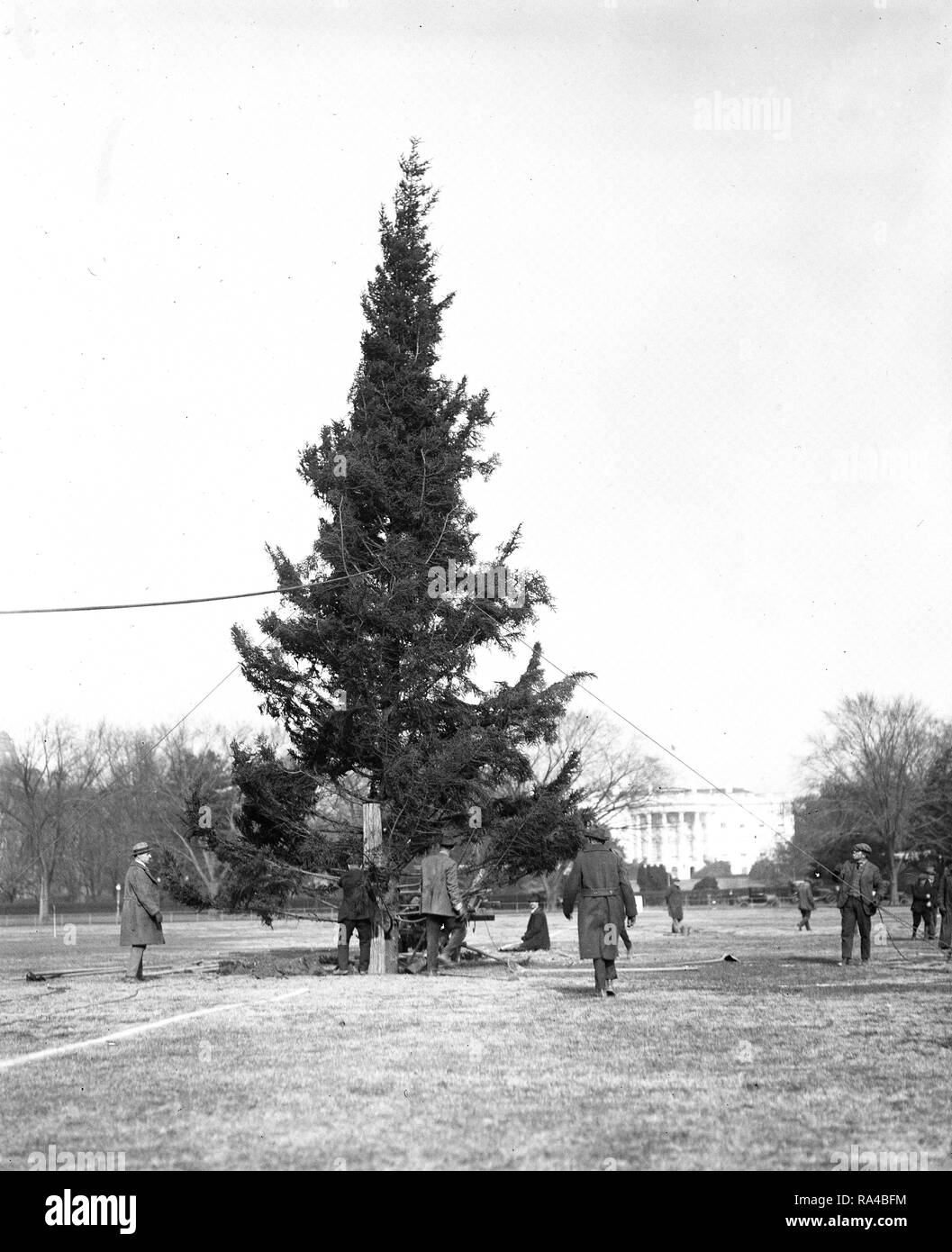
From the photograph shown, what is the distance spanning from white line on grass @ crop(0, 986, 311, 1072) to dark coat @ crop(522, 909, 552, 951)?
554 inches

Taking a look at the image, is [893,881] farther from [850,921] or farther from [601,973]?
[601,973]

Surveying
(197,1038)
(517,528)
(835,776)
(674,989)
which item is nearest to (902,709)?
(835,776)

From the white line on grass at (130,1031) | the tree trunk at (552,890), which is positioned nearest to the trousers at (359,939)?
the white line on grass at (130,1031)

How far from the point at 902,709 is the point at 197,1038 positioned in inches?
2930

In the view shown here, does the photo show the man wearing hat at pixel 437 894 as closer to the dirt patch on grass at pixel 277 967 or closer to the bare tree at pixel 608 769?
the dirt patch on grass at pixel 277 967

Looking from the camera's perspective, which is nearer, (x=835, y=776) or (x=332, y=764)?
(x=332, y=764)

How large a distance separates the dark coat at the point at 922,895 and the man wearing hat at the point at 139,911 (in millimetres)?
20227

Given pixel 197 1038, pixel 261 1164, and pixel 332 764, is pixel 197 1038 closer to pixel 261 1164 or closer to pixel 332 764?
pixel 261 1164

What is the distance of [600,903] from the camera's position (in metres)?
15.3

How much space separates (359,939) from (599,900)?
23.6ft

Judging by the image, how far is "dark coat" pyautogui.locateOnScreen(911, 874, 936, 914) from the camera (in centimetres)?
3328

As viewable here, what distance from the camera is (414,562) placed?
23.1 metres
